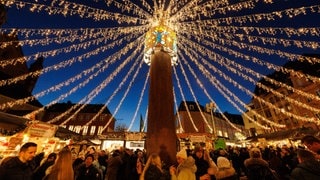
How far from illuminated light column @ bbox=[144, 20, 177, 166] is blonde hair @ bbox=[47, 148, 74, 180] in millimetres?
3652

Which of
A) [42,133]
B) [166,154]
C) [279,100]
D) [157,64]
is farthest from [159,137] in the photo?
[279,100]

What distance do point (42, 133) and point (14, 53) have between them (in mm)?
23964

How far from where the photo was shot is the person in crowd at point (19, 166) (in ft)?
9.00

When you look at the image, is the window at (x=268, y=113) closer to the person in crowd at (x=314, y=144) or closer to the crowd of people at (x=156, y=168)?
the crowd of people at (x=156, y=168)

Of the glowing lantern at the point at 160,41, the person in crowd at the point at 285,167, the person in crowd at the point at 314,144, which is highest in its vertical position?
the glowing lantern at the point at 160,41

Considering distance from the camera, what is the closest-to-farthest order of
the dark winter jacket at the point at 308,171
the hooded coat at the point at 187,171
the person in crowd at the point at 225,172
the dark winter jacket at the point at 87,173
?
1. the dark winter jacket at the point at 308,171
2. the person in crowd at the point at 225,172
3. the hooded coat at the point at 187,171
4. the dark winter jacket at the point at 87,173

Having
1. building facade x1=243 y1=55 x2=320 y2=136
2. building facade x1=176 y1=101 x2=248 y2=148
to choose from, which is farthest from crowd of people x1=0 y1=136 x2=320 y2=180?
building facade x1=176 y1=101 x2=248 y2=148

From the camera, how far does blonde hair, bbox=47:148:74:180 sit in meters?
3.05

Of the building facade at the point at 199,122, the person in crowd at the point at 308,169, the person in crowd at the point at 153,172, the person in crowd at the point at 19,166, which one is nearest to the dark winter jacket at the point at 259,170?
the person in crowd at the point at 308,169

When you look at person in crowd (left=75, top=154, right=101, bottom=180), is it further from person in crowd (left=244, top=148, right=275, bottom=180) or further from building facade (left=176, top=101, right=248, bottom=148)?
building facade (left=176, top=101, right=248, bottom=148)

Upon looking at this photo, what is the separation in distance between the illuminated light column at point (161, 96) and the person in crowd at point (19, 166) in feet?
13.4

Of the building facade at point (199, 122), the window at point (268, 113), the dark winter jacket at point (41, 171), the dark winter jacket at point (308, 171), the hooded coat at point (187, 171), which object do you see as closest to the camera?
the dark winter jacket at point (308, 171)

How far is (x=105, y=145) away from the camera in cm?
2014

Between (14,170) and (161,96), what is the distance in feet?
16.5
